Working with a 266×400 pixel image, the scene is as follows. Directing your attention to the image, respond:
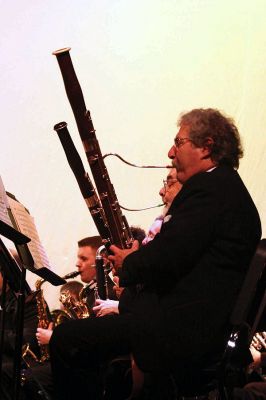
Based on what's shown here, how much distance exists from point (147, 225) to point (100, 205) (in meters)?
2.07

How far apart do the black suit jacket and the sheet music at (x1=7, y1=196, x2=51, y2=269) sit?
0.34 m

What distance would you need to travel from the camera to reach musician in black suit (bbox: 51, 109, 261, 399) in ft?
6.86

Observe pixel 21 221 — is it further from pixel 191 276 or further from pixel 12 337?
pixel 12 337

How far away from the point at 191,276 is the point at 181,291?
6 centimetres

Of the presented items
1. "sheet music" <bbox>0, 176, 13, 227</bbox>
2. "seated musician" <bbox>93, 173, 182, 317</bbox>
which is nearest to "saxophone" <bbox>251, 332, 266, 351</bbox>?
"seated musician" <bbox>93, 173, 182, 317</bbox>

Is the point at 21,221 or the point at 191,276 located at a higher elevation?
the point at 21,221

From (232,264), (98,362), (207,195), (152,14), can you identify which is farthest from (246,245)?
(152,14)

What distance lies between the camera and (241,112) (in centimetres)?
475

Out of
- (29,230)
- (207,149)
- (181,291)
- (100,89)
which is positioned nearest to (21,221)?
(29,230)

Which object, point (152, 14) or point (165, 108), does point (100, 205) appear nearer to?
point (165, 108)

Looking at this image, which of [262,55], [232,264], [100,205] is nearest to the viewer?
[232,264]

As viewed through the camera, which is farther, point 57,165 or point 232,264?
point 57,165

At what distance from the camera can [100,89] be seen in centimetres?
489

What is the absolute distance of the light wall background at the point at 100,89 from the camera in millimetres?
4809
